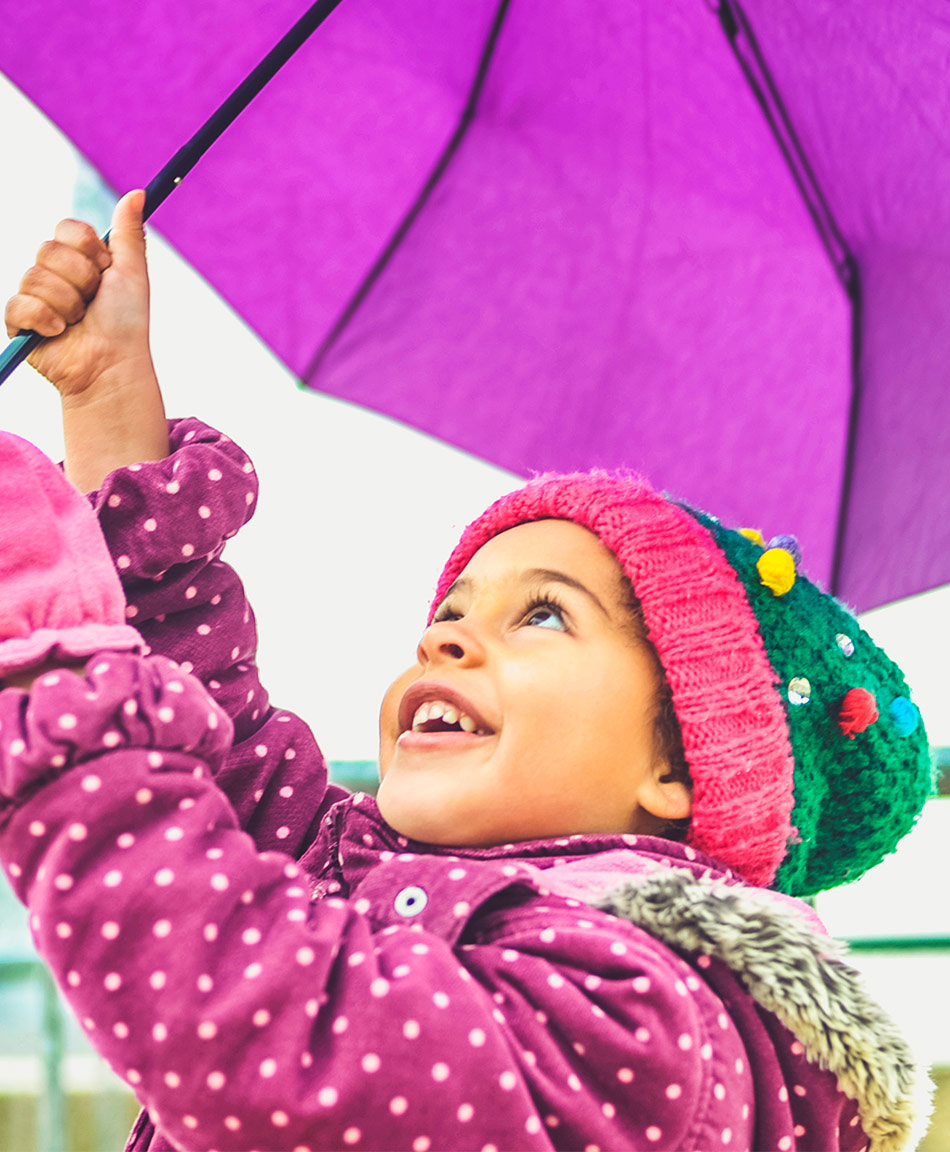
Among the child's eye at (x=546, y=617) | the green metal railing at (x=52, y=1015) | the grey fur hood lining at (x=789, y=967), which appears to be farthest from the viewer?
the green metal railing at (x=52, y=1015)

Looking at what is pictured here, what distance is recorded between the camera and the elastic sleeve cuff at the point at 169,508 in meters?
1.04

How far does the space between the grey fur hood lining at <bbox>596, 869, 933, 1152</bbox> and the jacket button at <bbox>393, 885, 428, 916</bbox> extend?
0.13 metres

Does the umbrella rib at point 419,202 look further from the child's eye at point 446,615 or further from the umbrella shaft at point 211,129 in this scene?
the child's eye at point 446,615

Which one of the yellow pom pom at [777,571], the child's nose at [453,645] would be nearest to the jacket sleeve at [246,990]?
the child's nose at [453,645]

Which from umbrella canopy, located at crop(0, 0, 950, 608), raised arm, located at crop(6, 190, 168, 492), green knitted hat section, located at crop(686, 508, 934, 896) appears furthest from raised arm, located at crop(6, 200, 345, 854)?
green knitted hat section, located at crop(686, 508, 934, 896)

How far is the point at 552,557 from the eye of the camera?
3.86 ft

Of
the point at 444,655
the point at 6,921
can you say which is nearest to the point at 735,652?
the point at 444,655

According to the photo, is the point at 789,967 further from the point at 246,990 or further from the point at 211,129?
the point at 211,129

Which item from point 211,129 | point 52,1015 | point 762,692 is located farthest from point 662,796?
point 52,1015

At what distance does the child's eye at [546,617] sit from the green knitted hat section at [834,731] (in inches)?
7.4

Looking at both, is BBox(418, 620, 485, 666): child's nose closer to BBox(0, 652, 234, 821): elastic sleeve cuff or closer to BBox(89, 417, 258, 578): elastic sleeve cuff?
BBox(89, 417, 258, 578): elastic sleeve cuff

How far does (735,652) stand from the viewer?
44.3 inches

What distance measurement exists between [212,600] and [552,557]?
33cm

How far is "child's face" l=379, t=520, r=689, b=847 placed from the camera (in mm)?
1047
